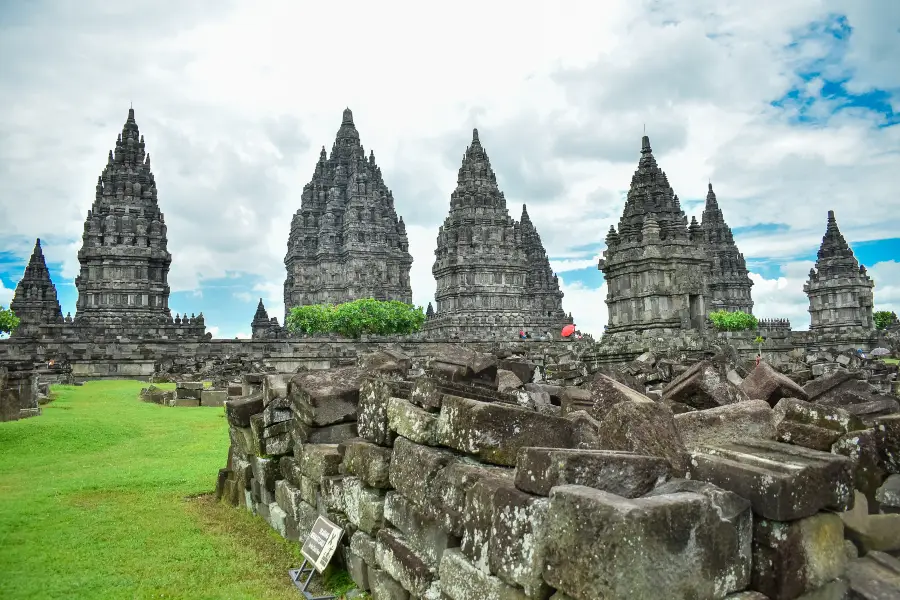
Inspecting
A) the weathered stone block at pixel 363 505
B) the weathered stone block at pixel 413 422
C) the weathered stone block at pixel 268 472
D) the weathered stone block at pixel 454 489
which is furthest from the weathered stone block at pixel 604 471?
the weathered stone block at pixel 268 472

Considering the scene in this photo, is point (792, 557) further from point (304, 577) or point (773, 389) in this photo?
point (304, 577)

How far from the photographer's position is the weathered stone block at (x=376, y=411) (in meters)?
4.88

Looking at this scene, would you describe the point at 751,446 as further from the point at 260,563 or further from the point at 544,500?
the point at 260,563

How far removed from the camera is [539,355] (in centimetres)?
3139

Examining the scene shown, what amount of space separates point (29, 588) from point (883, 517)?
5584 mm

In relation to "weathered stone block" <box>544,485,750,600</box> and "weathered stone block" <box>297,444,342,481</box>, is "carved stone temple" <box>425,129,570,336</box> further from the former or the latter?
"weathered stone block" <box>544,485,750,600</box>

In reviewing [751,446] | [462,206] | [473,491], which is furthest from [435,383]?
[462,206]

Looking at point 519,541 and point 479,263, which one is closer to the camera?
point 519,541

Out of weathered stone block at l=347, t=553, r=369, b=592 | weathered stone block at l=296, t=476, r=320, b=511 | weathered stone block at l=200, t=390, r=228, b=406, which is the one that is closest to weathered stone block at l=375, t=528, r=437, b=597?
weathered stone block at l=347, t=553, r=369, b=592

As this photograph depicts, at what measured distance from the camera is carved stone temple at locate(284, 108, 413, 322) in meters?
60.0

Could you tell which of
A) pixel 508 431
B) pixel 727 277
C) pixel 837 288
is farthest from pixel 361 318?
pixel 508 431

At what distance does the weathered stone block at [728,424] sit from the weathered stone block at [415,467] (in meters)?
1.51

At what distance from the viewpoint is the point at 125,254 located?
46.5 m

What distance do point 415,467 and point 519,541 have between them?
1.24 m
